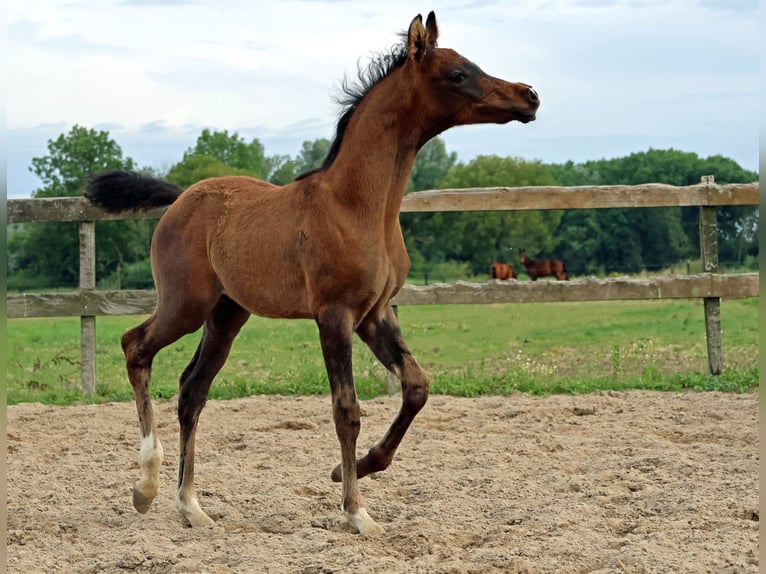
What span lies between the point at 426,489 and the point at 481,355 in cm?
686

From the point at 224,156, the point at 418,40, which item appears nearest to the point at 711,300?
the point at 418,40

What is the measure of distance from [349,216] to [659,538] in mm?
1944

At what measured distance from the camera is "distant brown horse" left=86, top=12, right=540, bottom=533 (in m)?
4.05

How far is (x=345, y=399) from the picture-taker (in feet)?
13.3

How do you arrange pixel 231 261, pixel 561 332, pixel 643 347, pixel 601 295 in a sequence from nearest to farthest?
pixel 231 261 → pixel 601 295 → pixel 643 347 → pixel 561 332

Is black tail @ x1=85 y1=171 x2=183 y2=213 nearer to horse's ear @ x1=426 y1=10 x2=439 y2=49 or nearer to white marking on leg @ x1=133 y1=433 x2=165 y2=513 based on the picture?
white marking on leg @ x1=133 y1=433 x2=165 y2=513

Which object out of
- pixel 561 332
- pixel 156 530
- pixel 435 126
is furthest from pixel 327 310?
pixel 561 332

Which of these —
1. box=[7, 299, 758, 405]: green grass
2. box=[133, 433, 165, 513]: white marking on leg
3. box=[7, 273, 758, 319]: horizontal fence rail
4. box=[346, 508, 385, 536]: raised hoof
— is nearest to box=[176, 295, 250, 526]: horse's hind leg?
box=[133, 433, 165, 513]: white marking on leg

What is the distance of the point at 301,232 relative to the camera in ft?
13.7

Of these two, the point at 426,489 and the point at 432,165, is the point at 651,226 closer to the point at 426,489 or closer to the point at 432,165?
the point at 432,165

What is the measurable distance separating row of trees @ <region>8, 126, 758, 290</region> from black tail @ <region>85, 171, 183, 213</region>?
42.1 feet

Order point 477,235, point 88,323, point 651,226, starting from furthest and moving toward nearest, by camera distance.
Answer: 1. point 477,235
2. point 651,226
3. point 88,323

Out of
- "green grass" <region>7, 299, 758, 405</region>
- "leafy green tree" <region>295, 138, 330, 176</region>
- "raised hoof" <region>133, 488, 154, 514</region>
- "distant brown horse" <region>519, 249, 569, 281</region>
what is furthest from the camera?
"leafy green tree" <region>295, 138, 330, 176</region>

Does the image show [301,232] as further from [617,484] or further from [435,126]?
[617,484]
